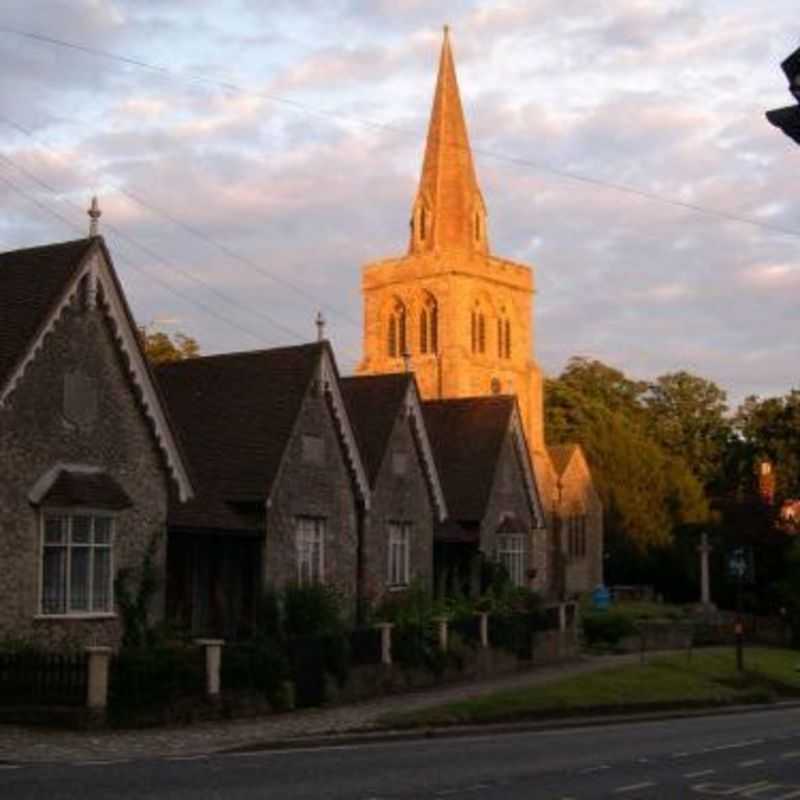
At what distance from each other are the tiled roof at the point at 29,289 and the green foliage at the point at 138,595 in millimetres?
4850

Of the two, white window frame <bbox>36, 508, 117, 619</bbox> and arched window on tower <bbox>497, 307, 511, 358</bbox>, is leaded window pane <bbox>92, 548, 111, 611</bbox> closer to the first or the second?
white window frame <bbox>36, 508, 117, 619</bbox>

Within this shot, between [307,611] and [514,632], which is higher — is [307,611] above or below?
above

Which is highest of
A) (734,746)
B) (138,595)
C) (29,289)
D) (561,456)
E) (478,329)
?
(478,329)

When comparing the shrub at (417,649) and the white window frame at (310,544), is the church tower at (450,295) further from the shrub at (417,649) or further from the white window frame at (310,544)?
the shrub at (417,649)

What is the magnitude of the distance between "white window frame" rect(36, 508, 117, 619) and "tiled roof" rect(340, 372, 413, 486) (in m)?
11.4

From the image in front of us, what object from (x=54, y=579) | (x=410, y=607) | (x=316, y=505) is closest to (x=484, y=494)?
(x=316, y=505)

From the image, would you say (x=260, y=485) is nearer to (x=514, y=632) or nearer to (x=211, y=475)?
(x=211, y=475)

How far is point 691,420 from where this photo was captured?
104 metres

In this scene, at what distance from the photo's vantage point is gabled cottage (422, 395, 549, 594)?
146 ft

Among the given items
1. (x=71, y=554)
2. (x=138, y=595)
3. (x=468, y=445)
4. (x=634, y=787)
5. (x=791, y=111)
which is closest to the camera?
(x=791, y=111)

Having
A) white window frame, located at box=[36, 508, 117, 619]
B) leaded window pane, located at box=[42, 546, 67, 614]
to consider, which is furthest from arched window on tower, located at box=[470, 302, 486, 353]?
leaded window pane, located at box=[42, 546, 67, 614]

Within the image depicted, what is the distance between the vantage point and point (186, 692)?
75.6ft

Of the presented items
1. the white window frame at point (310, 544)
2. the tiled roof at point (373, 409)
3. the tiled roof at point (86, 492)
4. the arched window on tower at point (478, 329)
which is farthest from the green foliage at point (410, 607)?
the arched window on tower at point (478, 329)

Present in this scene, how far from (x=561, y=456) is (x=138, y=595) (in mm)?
54275
